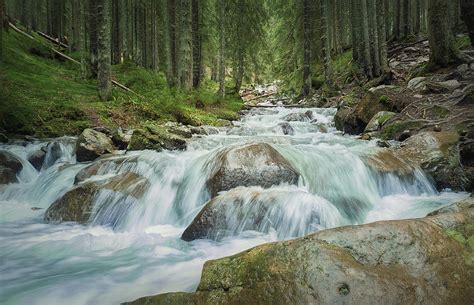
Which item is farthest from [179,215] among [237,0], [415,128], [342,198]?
[237,0]

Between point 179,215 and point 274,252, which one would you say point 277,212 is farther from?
point 274,252

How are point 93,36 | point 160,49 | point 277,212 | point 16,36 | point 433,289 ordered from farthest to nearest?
point 160,49
point 16,36
point 93,36
point 277,212
point 433,289

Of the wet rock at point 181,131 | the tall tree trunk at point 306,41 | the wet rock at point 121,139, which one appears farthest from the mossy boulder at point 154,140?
the tall tree trunk at point 306,41

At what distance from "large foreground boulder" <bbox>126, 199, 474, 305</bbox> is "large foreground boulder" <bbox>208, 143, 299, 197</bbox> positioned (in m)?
3.15

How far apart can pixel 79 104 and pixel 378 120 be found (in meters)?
8.85

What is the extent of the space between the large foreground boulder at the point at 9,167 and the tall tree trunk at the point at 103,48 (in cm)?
474

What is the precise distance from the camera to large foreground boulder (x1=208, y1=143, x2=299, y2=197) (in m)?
6.06

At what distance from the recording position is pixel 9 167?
26.4 ft

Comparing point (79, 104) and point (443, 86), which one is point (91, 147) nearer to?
point (79, 104)

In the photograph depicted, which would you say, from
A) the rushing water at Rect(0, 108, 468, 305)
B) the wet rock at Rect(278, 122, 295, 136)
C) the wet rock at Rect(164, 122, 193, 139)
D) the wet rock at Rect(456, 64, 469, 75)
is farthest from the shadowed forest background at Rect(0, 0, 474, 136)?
the rushing water at Rect(0, 108, 468, 305)

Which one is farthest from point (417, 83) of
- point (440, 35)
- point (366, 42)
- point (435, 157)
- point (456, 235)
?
point (456, 235)

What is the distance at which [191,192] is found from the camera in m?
6.70

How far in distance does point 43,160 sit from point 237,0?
1620cm

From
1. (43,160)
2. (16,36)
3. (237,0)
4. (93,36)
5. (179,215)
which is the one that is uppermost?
(237,0)
